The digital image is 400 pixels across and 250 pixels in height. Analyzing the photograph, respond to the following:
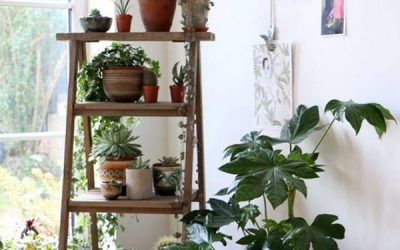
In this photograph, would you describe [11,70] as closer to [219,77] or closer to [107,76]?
[107,76]

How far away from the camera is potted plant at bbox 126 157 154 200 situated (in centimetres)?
263

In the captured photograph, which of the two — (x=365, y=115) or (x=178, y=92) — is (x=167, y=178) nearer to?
(x=178, y=92)

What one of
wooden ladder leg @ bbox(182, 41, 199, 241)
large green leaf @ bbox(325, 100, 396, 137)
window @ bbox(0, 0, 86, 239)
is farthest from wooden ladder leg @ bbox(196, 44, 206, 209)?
window @ bbox(0, 0, 86, 239)

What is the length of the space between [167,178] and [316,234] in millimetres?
715

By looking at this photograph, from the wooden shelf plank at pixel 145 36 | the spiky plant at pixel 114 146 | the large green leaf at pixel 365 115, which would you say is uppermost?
the wooden shelf plank at pixel 145 36

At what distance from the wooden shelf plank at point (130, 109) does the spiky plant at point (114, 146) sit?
0.55 ft

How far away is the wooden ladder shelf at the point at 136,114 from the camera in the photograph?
2537 millimetres

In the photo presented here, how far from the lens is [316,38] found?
8.07 feet

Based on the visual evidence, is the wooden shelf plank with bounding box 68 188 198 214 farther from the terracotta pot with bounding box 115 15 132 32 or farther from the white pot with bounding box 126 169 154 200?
the terracotta pot with bounding box 115 15 132 32

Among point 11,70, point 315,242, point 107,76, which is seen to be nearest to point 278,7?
point 107,76

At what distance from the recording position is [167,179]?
2.66 meters

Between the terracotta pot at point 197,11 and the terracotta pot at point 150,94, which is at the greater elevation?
the terracotta pot at point 197,11

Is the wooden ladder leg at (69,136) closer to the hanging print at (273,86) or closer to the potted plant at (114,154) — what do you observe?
the potted plant at (114,154)

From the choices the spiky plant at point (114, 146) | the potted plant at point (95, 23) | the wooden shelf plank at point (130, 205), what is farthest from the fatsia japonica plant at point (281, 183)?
the potted plant at point (95, 23)
